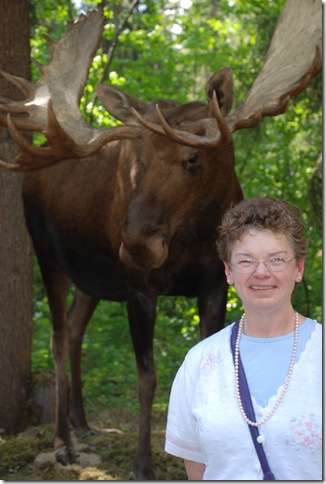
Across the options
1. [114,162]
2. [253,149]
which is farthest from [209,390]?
[253,149]

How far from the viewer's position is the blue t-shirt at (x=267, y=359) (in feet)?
10.8

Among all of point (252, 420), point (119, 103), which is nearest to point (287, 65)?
point (119, 103)

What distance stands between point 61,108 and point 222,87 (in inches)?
49.8

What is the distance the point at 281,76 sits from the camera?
6.23 metres

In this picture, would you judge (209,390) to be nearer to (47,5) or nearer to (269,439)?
(269,439)

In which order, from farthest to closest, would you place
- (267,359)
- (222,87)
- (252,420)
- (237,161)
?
(237,161), (222,87), (267,359), (252,420)

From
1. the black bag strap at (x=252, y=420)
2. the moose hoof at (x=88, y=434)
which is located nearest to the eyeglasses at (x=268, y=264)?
the black bag strap at (x=252, y=420)

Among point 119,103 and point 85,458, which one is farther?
point 85,458

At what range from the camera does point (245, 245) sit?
3457 mm

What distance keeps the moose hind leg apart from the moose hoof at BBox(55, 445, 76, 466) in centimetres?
68

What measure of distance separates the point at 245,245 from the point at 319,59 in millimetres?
2836

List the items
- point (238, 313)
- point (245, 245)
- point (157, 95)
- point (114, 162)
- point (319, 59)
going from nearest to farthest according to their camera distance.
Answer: point (245, 245), point (319, 59), point (114, 162), point (238, 313), point (157, 95)

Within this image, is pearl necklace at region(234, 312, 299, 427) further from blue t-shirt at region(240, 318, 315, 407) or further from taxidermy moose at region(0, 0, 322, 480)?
taxidermy moose at region(0, 0, 322, 480)

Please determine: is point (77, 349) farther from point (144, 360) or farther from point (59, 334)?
point (144, 360)
